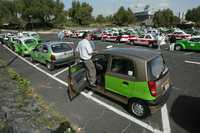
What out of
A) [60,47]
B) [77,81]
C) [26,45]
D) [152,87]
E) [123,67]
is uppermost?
[26,45]

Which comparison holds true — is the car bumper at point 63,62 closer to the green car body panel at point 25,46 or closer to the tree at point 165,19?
the green car body panel at point 25,46

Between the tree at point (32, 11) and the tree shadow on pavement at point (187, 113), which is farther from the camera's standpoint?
the tree at point (32, 11)

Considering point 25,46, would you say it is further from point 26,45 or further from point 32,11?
point 32,11

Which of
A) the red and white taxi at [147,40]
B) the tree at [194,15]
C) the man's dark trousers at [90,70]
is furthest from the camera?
the tree at [194,15]

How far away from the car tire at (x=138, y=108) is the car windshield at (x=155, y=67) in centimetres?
73

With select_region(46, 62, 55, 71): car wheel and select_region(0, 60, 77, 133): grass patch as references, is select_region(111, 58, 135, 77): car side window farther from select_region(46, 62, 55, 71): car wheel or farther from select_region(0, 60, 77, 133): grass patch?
select_region(46, 62, 55, 71): car wheel

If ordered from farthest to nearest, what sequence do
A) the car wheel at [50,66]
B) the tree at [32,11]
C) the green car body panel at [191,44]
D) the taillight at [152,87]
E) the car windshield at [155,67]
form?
the tree at [32,11] → the green car body panel at [191,44] → the car wheel at [50,66] → the car windshield at [155,67] → the taillight at [152,87]

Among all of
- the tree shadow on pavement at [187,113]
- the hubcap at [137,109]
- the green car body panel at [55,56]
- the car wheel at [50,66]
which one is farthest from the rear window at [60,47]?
the tree shadow on pavement at [187,113]

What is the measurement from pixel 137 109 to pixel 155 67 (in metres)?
1.21

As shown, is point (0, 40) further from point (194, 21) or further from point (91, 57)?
point (194, 21)

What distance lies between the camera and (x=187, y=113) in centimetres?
559

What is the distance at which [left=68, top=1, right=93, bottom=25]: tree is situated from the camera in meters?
74.7

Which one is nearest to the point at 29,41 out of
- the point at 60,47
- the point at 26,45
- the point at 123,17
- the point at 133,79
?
the point at 26,45

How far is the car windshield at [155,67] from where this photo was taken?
5.04 meters
